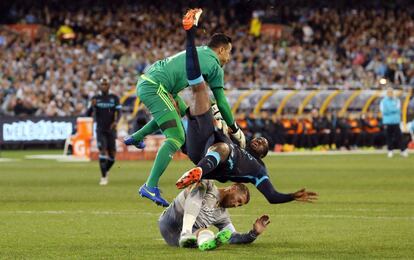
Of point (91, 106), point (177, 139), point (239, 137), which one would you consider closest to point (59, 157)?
point (91, 106)

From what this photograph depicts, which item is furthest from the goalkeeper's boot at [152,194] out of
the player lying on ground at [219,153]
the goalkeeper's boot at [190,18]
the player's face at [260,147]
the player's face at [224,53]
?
the goalkeeper's boot at [190,18]

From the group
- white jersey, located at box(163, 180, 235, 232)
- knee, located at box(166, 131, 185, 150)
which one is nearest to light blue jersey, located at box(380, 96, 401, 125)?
knee, located at box(166, 131, 185, 150)

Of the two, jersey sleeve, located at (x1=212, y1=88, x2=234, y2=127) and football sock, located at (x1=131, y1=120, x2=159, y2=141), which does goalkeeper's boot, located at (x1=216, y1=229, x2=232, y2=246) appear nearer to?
jersey sleeve, located at (x1=212, y1=88, x2=234, y2=127)

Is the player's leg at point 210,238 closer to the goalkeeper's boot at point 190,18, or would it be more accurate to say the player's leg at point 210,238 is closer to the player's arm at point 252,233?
the player's arm at point 252,233

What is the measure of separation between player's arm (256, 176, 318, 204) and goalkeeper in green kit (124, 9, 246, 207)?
1290 mm

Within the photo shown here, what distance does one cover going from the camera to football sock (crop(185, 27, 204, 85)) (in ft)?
42.5

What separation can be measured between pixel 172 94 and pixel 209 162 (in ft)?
11.1

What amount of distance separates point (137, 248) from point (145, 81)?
10.8 feet

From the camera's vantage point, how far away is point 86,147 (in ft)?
124

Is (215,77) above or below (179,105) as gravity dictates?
above

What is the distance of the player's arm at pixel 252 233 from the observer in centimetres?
1234

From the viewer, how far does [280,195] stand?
40.7ft

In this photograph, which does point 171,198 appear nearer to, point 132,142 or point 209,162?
point 132,142

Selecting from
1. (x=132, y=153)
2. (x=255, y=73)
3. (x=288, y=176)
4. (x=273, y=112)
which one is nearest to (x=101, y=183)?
(x=288, y=176)
